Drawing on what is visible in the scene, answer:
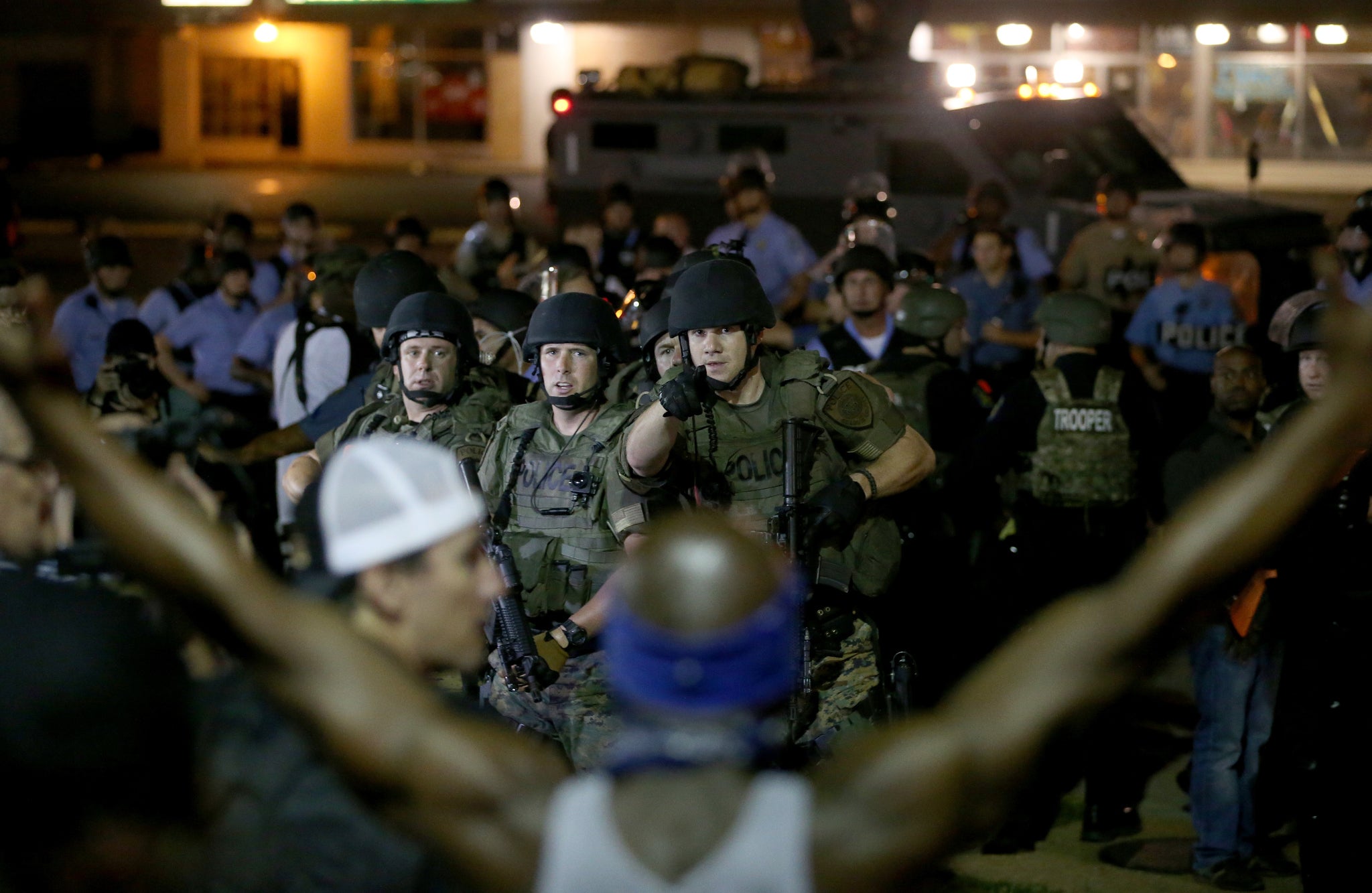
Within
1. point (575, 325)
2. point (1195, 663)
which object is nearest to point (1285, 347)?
point (1195, 663)

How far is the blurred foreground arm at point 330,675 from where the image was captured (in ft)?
6.89

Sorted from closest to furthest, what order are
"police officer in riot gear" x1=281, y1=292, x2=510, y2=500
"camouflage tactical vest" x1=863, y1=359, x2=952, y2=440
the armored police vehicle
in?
1. "police officer in riot gear" x1=281, y1=292, x2=510, y2=500
2. "camouflage tactical vest" x1=863, y1=359, x2=952, y2=440
3. the armored police vehicle

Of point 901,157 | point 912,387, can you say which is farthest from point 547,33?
point 912,387

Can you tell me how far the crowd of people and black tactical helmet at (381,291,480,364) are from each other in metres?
0.04

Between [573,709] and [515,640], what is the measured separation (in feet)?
0.85

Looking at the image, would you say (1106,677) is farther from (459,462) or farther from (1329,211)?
(1329,211)

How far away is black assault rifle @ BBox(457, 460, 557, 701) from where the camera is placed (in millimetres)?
4879

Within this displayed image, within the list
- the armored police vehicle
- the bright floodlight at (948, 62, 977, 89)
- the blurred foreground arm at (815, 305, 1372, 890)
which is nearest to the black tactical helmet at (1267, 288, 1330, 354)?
the blurred foreground arm at (815, 305, 1372, 890)

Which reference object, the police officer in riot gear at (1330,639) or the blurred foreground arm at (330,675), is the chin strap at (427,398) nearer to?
the police officer in riot gear at (1330,639)

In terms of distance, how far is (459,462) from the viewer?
5336 mm

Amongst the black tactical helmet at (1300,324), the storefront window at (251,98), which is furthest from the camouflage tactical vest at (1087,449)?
the storefront window at (251,98)

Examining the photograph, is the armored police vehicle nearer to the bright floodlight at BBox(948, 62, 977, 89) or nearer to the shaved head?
the bright floodlight at BBox(948, 62, 977, 89)

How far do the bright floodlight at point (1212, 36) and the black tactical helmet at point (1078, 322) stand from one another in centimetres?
2382

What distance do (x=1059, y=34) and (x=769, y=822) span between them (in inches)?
1143
